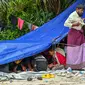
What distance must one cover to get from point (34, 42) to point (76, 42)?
44.4 inches

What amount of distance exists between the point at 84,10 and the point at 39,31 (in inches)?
57.1

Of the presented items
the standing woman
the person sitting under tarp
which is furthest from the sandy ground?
the person sitting under tarp

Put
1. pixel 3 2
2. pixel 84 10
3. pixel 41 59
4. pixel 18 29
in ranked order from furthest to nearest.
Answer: pixel 3 2, pixel 18 29, pixel 84 10, pixel 41 59

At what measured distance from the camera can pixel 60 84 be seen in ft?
27.0

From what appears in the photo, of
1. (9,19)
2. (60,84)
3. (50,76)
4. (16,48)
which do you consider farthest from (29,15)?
(60,84)

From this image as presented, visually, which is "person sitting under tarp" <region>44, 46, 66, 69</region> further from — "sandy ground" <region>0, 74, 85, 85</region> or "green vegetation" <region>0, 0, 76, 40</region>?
"green vegetation" <region>0, 0, 76, 40</region>

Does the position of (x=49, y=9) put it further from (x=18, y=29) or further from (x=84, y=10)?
(x=84, y=10)

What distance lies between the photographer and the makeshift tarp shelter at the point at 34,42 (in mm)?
9844

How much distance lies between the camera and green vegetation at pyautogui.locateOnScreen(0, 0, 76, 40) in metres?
13.0

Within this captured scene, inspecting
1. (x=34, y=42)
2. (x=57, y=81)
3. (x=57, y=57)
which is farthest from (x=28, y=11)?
(x=57, y=81)

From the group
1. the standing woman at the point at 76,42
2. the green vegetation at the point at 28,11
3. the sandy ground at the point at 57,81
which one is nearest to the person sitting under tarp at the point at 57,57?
the standing woman at the point at 76,42

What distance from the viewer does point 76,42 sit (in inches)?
402

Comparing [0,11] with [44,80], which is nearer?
[44,80]

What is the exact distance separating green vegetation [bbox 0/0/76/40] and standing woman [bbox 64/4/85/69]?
278 cm
